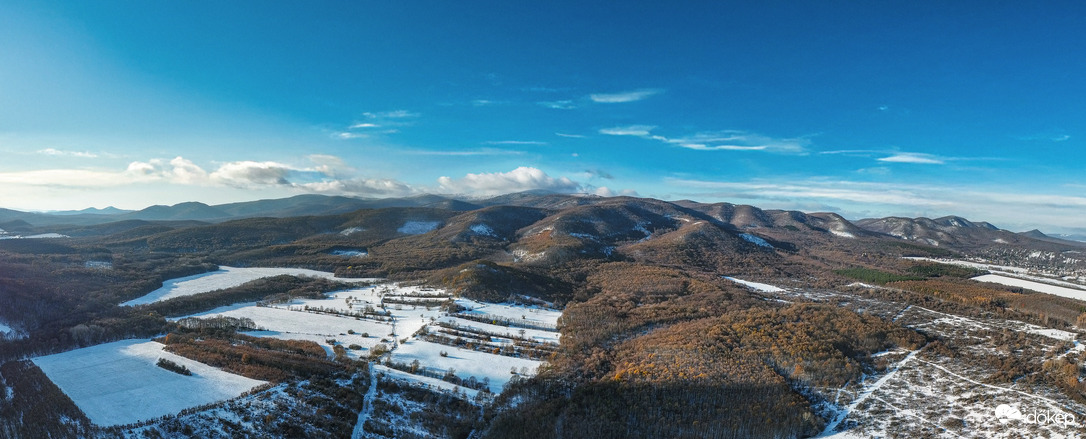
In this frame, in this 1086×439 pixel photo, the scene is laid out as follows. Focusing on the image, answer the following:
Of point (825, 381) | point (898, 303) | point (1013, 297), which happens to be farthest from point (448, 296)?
point (1013, 297)

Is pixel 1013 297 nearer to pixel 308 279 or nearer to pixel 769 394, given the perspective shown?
pixel 769 394

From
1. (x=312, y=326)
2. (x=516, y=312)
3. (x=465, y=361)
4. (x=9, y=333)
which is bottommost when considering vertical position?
(x=465, y=361)

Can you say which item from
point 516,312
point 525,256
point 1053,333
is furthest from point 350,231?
point 1053,333

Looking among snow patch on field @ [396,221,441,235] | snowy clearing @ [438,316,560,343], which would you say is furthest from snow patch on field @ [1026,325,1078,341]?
snow patch on field @ [396,221,441,235]

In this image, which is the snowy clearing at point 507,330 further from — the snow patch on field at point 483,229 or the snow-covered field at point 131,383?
the snow patch on field at point 483,229

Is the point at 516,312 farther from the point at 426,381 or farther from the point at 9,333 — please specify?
the point at 9,333

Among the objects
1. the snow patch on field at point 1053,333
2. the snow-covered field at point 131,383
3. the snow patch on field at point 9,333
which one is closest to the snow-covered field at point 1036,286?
the snow patch on field at point 1053,333
